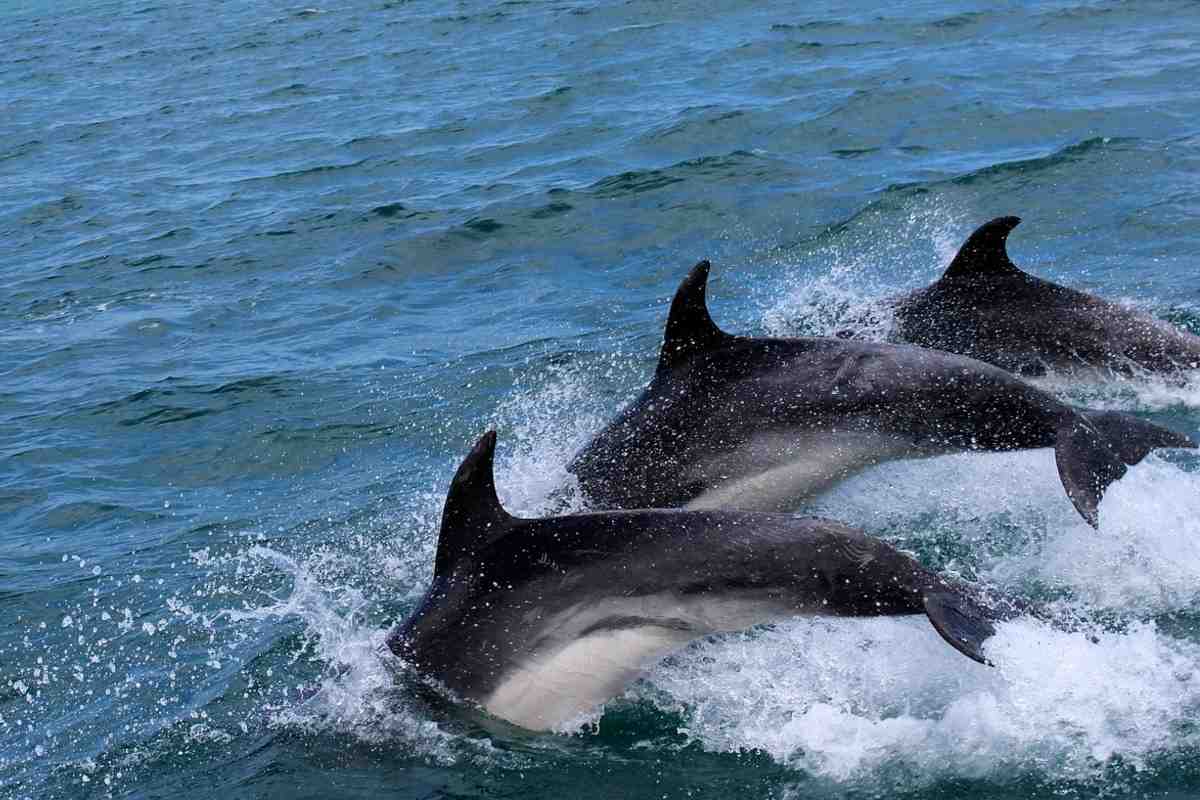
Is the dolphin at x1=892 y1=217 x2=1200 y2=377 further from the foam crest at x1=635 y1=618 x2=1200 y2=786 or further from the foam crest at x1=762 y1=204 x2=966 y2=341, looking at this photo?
the foam crest at x1=635 y1=618 x2=1200 y2=786

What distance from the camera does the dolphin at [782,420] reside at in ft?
29.5

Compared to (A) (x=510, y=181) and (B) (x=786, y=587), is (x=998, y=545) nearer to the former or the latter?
(B) (x=786, y=587)

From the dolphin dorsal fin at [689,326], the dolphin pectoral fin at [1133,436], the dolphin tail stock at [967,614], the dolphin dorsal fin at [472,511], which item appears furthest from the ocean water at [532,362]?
the dolphin dorsal fin at [689,326]

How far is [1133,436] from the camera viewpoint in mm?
8750

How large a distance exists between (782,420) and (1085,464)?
70.4 inches

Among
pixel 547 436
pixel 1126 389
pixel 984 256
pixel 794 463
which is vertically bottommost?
pixel 1126 389

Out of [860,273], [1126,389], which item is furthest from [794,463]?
[860,273]

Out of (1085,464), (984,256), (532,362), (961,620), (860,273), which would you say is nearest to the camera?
(961,620)

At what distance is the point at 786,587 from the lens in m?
6.99

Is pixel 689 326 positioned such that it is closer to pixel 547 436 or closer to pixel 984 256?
pixel 547 436

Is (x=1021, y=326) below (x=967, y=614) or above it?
below

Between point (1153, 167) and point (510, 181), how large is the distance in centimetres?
780

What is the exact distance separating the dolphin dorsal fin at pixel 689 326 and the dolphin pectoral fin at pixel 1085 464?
6.96 feet

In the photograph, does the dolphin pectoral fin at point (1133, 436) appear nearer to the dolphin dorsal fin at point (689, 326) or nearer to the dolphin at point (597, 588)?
the dolphin at point (597, 588)
